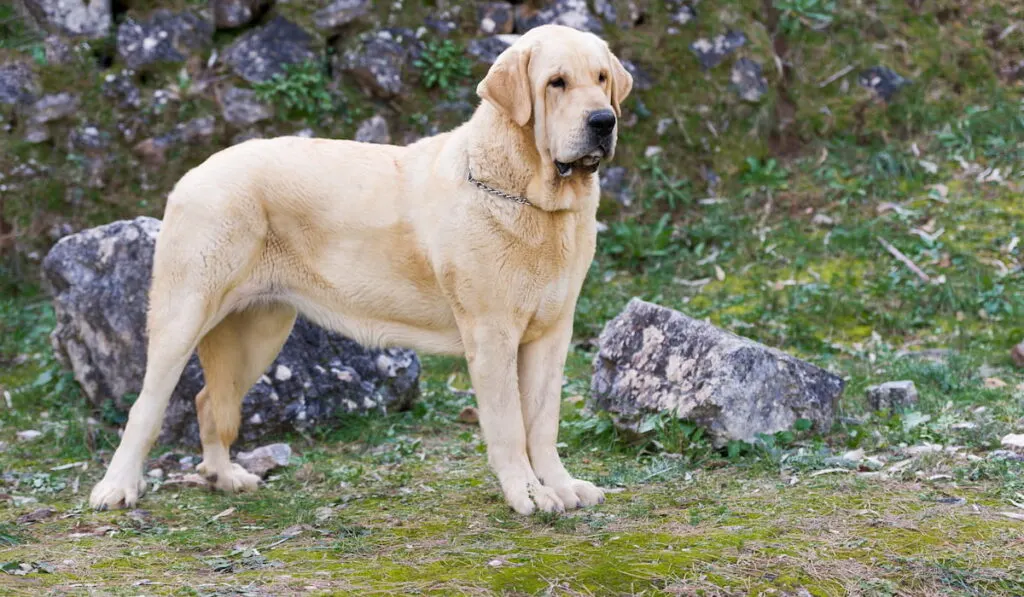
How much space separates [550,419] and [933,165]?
5830 millimetres

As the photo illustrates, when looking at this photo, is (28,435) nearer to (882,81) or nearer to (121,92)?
(121,92)

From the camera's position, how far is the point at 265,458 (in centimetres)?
598

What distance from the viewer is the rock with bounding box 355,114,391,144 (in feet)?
31.4

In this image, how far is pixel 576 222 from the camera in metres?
4.85

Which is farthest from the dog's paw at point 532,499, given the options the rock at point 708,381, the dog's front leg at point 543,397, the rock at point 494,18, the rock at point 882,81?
the rock at point 882,81

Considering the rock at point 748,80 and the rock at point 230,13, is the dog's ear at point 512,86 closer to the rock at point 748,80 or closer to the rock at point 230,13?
the rock at point 748,80

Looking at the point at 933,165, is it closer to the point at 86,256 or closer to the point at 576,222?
the point at 576,222

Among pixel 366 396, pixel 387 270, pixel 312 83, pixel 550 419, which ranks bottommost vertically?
pixel 366 396

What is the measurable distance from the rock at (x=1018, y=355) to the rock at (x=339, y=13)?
5969 millimetres

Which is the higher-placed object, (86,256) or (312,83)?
(312,83)

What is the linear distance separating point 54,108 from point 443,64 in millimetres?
3337

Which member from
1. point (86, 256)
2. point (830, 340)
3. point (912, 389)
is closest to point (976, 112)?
point (830, 340)

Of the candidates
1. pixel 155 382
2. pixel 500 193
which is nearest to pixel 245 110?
pixel 155 382

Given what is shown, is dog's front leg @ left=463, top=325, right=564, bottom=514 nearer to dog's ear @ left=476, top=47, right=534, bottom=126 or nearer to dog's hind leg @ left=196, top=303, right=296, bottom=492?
dog's ear @ left=476, top=47, right=534, bottom=126
